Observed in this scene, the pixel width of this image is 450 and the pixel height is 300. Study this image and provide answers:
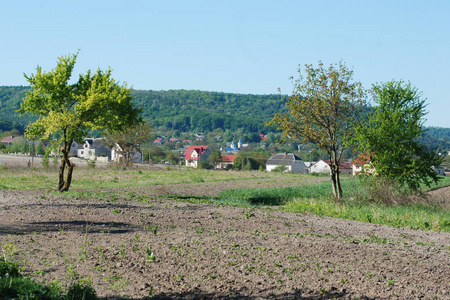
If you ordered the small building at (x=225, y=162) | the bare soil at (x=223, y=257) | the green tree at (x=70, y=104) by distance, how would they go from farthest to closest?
the small building at (x=225, y=162)
the green tree at (x=70, y=104)
the bare soil at (x=223, y=257)

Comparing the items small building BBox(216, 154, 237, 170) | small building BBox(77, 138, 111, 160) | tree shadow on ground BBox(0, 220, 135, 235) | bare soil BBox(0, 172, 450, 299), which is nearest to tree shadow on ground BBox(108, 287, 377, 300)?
bare soil BBox(0, 172, 450, 299)

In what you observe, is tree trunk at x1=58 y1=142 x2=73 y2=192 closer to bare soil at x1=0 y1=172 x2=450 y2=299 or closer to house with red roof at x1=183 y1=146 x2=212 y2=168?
bare soil at x1=0 y1=172 x2=450 y2=299

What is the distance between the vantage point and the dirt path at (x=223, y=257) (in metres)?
7.72

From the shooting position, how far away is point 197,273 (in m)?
8.42

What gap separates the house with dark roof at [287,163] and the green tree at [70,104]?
261ft

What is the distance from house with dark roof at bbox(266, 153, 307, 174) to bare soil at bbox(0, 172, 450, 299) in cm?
8806

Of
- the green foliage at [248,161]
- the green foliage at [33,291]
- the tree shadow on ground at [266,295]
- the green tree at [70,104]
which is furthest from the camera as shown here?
the green foliage at [248,161]

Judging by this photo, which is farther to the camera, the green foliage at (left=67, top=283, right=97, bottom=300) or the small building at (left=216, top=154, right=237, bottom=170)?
the small building at (left=216, top=154, right=237, bottom=170)

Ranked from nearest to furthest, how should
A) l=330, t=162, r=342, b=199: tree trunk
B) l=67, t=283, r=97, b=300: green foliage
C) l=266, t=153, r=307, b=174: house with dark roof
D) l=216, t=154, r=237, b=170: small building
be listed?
l=67, t=283, r=97, b=300: green foliage, l=330, t=162, r=342, b=199: tree trunk, l=216, t=154, r=237, b=170: small building, l=266, t=153, r=307, b=174: house with dark roof

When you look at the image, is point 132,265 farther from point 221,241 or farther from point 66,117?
point 66,117

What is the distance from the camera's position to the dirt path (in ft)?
25.3

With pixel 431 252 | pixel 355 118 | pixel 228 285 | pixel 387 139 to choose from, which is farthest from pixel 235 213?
pixel 355 118

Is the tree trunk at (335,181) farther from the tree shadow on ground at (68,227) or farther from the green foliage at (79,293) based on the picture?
the green foliage at (79,293)

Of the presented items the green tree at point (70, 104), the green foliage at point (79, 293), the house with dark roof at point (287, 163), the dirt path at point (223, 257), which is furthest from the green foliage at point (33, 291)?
the house with dark roof at point (287, 163)
